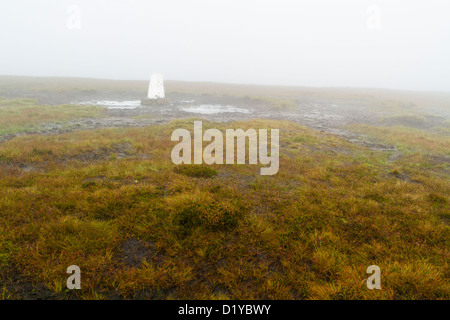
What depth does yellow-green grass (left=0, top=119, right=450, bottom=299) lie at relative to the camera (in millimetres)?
4426

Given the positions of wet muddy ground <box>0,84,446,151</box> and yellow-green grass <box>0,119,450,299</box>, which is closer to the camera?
yellow-green grass <box>0,119,450,299</box>

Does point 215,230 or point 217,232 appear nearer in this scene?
point 217,232

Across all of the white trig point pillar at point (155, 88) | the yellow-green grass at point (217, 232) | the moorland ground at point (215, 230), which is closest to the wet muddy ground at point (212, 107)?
the white trig point pillar at point (155, 88)

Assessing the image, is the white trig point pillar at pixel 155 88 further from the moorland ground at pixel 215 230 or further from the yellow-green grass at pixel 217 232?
the yellow-green grass at pixel 217 232

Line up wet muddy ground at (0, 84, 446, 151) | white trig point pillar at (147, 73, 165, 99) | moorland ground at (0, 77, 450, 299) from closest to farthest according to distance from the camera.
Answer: moorland ground at (0, 77, 450, 299), wet muddy ground at (0, 84, 446, 151), white trig point pillar at (147, 73, 165, 99)

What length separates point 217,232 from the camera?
6148mm

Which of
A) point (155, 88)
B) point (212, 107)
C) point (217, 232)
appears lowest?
point (217, 232)

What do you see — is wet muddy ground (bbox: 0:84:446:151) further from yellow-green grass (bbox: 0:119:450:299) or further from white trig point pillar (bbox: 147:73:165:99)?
yellow-green grass (bbox: 0:119:450:299)

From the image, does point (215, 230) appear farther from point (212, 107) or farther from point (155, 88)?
point (155, 88)

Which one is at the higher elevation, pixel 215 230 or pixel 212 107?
pixel 212 107

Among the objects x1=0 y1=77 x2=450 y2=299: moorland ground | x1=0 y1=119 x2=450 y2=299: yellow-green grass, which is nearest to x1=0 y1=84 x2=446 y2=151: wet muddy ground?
x1=0 y1=77 x2=450 y2=299: moorland ground

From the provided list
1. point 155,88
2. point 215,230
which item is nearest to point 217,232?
point 215,230

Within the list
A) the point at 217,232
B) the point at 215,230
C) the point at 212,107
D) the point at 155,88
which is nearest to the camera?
the point at 217,232

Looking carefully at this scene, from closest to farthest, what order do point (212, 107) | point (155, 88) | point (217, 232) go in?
point (217, 232) < point (212, 107) < point (155, 88)
